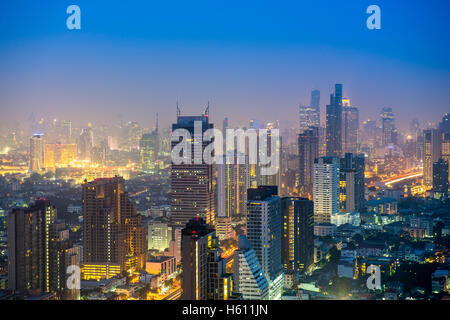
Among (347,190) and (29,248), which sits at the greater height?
(347,190)

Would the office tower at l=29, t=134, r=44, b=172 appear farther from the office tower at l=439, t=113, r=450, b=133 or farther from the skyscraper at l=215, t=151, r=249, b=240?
the office tower at l=439, t=113, r=450, b=133

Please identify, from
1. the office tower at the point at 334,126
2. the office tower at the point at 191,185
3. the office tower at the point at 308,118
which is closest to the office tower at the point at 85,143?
the office tower at the point at 191,185

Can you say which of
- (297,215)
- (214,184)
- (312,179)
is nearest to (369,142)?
(312,179)

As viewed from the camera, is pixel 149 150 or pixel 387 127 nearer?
pixel 149 150

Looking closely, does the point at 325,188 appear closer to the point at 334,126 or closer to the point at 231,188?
the point at 334,126

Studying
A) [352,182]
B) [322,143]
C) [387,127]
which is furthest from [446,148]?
[322,143]

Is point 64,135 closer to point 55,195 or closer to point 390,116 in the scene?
point 55,195

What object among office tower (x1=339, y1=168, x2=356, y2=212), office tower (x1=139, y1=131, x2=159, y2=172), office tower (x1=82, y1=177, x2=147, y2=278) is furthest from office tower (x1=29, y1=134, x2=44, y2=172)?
office tower (x1=339, y1=168, x2=356, y2=212)
